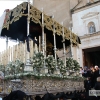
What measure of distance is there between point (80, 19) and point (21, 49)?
935 cm

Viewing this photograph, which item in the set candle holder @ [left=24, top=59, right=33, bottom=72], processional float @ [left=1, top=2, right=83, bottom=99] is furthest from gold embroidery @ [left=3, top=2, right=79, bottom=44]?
candle holder @ [left=24, top=59, right=33, bottom=72]

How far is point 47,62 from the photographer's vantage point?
6234 mm

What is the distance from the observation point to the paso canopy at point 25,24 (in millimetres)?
6340

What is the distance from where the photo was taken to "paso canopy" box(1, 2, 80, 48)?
634cm

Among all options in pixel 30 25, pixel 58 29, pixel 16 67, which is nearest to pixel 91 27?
pixel 58 29

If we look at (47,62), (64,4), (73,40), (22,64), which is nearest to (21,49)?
(22,64)

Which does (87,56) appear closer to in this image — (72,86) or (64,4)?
(64,4)

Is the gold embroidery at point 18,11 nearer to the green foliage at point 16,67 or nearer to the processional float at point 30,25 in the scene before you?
the processional float at point 30,25

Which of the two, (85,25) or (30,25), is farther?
(85,25)

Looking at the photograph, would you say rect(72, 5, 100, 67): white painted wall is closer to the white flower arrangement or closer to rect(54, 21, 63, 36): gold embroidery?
rect(54, 21, 63, 36): gold embroidery

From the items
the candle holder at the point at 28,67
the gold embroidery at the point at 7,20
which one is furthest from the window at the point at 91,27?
the candle holder at the point at 28,67

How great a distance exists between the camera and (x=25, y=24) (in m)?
7.63

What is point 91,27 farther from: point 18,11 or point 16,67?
point 16,67

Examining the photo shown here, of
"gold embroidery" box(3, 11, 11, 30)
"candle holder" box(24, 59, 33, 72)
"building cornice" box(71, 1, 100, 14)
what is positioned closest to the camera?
"candle holder" box(24, 59, 33, 72)
